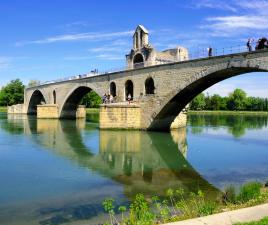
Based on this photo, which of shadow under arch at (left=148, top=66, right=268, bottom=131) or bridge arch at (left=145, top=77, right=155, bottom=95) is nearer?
shadow under arch at (left=148, top=66, right=268, bottom=131)

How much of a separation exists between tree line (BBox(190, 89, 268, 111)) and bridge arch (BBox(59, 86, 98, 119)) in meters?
53.7

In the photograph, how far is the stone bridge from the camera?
29.7 metres

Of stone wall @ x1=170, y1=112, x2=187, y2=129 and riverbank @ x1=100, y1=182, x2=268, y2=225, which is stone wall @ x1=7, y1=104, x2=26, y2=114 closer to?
stone wall @ x1=170, y1=112, x2=187, y2=129

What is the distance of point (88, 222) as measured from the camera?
422 inches

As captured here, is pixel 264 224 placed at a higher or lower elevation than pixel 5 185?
higher

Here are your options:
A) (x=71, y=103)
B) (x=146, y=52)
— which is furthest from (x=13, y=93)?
(x=146, y=52)

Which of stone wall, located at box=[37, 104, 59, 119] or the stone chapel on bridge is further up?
the stone chapel on bridge

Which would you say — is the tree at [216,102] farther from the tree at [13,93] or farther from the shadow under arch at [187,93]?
the shadow under arch at [187,93]

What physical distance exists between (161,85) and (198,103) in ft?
256

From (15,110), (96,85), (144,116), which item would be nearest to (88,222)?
(144,116)

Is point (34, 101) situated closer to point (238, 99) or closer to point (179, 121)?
point (179, 121)

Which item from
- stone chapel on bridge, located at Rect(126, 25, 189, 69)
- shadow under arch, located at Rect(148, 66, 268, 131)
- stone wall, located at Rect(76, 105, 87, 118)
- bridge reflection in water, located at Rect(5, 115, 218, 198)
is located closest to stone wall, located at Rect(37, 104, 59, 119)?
stone wall, located at Rect(76, 105, 87, 118)

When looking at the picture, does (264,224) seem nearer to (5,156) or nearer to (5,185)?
(5,185)

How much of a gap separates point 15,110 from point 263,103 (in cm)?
7637
